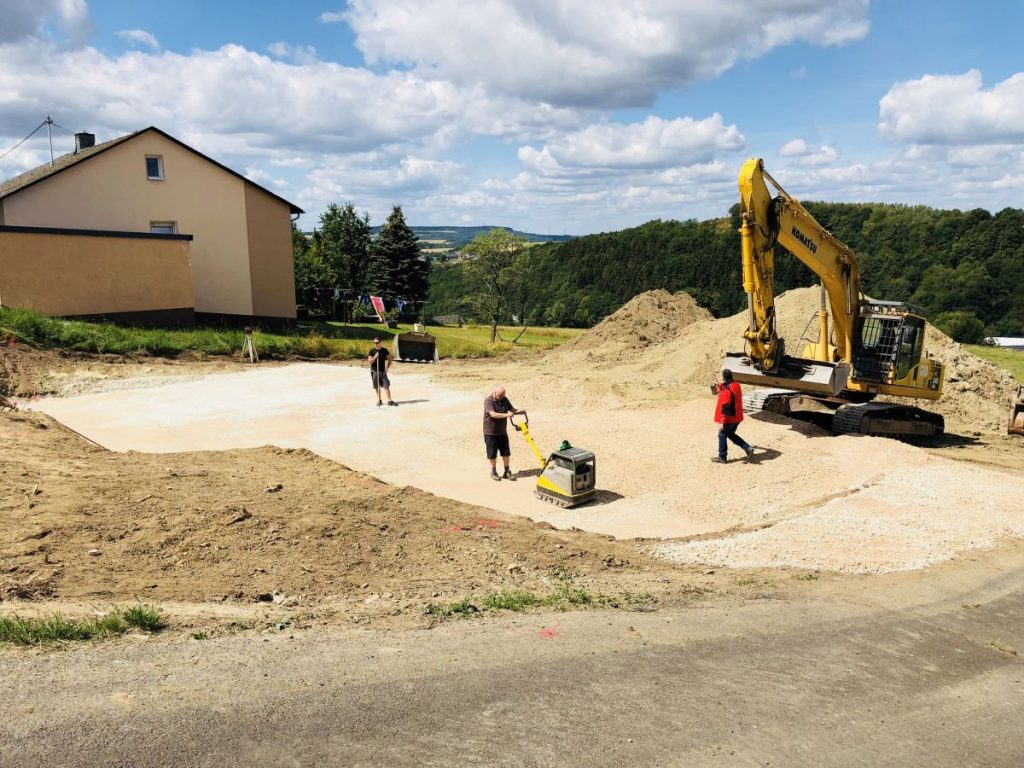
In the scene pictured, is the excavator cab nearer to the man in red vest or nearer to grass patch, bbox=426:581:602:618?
the man in red vest

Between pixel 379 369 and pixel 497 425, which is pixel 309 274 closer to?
pixel 379 369

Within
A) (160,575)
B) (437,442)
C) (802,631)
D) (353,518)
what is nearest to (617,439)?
(437,442)

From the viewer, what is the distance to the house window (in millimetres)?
28672

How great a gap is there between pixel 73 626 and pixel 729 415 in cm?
1017

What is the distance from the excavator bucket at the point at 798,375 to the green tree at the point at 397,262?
133 feet

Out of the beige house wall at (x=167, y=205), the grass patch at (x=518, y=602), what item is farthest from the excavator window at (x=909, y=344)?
the beige house wall at (x=167, y=205)

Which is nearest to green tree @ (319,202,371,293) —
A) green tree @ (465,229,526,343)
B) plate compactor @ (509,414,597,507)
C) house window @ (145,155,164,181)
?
green tree @ (465,229,526,343)

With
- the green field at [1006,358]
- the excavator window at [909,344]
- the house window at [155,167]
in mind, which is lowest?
the green field at [1006,358]

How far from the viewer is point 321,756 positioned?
448 centimetres

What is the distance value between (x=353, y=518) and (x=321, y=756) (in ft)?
17.2

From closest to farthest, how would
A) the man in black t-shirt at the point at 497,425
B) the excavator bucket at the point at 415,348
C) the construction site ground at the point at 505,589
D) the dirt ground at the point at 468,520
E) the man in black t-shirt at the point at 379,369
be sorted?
the construction site ground at the point at 505,589 → the dirt ground at the point at 468,520 → the man in black t-shirt at the point at 497,425 → the man in black t-shirt at the point at 379,369 → the excavator bucket at the point at 415,348

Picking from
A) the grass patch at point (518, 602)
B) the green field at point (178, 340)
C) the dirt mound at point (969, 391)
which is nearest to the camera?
the grass patch at point (518, 602)

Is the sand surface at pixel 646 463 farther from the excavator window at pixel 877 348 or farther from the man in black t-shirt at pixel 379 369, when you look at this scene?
the excavator window at pixel 877 348

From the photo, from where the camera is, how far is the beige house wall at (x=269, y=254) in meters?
31.1
